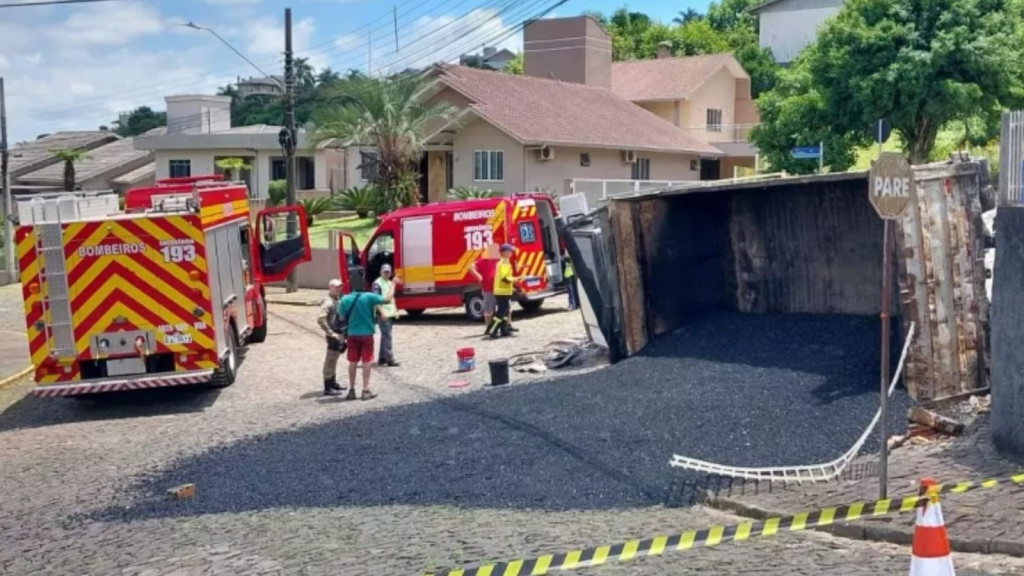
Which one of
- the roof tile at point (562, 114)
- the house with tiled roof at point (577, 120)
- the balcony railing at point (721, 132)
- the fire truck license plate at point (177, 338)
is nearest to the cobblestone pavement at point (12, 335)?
the fire truck license plate at point (177, 338)

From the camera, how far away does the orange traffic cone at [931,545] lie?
6.07m

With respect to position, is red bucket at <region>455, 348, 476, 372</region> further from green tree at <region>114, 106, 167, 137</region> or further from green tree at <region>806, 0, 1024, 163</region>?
green tree at <region>114, 106, 167, 137</region>

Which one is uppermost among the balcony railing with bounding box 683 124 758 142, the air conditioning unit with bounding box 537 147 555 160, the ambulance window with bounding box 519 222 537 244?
the balcony railing with bounding box 683 124 758 142

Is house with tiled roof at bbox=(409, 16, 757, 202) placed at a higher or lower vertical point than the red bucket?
higher

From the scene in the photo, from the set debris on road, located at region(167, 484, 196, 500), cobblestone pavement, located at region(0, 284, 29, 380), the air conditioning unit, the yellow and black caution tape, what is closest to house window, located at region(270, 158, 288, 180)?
cobblestone pavement, located at region(0, 284, 29, 380)

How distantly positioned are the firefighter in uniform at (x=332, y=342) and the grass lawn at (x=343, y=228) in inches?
674

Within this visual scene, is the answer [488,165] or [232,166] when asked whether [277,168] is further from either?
[488,165]

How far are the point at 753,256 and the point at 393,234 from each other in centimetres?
1017

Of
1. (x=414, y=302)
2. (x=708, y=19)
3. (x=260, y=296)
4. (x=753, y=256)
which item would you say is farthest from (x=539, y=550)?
(x=708, y=19)

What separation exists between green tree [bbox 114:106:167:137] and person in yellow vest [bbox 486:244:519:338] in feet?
230

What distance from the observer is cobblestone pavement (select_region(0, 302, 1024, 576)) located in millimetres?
7727

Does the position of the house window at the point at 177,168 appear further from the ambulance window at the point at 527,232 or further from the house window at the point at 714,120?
the ambulance window at the point at 527,232

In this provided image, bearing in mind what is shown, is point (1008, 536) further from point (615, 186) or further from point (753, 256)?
point (615, 186)

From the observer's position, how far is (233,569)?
8031 millimetres
